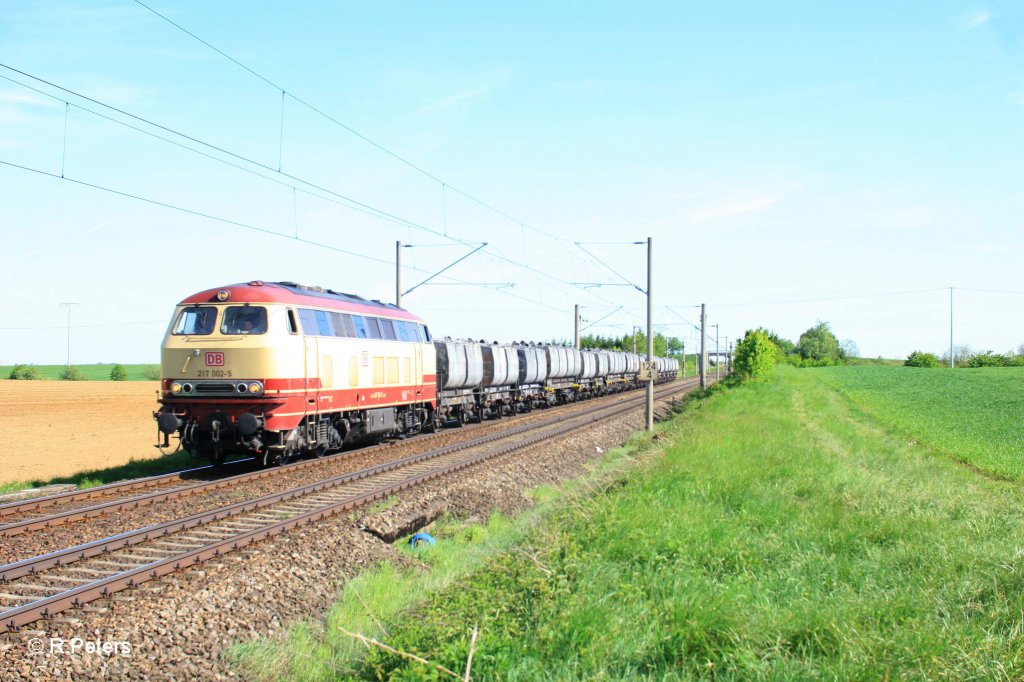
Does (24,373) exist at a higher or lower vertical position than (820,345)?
lower

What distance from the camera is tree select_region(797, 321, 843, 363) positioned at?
503ft

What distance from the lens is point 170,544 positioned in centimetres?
928

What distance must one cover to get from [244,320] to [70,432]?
69.2 feet

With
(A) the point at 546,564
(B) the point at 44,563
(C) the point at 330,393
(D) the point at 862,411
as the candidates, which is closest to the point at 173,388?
(C) the point at 330,393

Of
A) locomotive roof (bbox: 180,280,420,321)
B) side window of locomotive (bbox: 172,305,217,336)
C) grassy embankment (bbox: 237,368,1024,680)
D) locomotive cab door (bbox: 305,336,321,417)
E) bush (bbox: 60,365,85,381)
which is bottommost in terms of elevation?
bush (bbox: 60,365,85,381)

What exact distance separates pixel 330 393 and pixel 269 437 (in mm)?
1920

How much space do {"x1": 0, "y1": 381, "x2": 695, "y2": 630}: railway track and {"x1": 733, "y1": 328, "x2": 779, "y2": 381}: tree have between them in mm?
42636

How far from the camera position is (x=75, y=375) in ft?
273

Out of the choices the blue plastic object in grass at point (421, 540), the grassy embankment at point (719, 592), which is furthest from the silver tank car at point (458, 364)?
the blue plastic object in grass at point (421, 540)

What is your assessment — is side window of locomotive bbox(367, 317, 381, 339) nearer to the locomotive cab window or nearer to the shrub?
the locomotive cab window

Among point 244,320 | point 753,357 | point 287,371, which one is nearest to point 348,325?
point 287,371

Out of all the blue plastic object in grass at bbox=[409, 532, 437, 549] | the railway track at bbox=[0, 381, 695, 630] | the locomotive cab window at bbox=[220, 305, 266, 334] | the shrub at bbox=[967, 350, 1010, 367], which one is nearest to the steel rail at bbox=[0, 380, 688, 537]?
the railway track at bbox=[0, 381, 695, 630]

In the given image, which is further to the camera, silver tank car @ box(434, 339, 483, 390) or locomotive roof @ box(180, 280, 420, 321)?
silver tank car @ box(434, 339, 483, 390)

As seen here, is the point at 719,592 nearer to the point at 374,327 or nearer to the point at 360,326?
the point at 360,326
